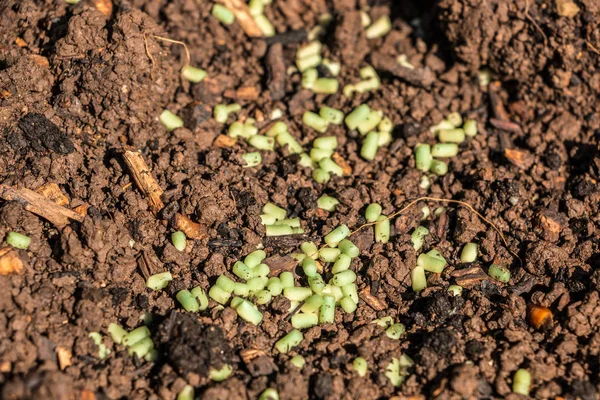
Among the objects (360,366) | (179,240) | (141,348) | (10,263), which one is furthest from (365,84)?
(10,263)

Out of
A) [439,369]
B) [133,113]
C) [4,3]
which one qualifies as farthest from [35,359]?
[4,3]

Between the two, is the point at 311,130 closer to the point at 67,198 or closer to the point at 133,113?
the point at 133,113

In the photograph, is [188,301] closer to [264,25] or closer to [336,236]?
[336,236]

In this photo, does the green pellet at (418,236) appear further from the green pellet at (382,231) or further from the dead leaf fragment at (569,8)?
the dead leaf fragment at (569,8)

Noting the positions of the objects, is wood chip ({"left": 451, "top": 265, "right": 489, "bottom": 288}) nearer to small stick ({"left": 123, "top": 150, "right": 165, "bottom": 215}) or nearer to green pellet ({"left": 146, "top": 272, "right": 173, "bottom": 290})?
green pellet ({"left": 146, "top": 272, "right": 173, "bottom": 290})

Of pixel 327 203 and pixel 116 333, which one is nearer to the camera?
pixel 116 333

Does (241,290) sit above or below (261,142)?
below

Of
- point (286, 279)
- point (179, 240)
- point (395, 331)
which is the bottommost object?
point (395, 331)
